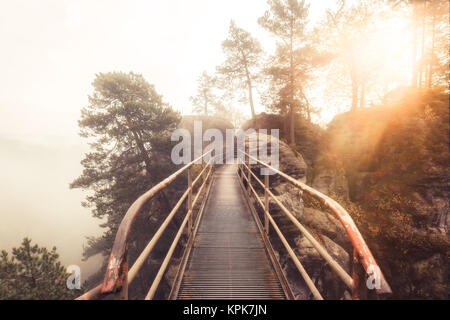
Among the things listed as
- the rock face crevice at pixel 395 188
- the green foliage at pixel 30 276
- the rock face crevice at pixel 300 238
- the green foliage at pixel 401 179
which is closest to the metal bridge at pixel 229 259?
the rock face crevice at pixel 300 238

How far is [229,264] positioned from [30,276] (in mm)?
9173

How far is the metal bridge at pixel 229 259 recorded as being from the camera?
3.27ft

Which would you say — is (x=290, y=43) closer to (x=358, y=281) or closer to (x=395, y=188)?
(x=395, y=188)

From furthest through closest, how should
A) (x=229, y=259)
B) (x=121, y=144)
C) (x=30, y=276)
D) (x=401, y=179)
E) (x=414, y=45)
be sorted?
1. (x=414, y=45)
2. (x=121, y=144)
3. (x=401, y=179)
4. (x=30, y=276)
5. (x=229, y=259)

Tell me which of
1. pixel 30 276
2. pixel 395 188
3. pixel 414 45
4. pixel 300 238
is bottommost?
pixel 30 276

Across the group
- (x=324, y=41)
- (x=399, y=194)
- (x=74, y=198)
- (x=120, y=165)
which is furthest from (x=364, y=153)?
(x=74, y=198)

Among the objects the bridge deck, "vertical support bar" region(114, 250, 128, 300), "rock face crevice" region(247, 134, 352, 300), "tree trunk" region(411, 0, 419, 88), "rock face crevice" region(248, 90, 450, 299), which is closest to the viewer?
"vertical support bar" region(114, 250, 128, 300)

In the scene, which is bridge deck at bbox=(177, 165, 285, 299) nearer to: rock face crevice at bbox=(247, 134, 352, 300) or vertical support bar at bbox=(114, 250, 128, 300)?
rock face crevice at bbox=(247, 134, 352, 300)

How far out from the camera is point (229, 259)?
9.29ft

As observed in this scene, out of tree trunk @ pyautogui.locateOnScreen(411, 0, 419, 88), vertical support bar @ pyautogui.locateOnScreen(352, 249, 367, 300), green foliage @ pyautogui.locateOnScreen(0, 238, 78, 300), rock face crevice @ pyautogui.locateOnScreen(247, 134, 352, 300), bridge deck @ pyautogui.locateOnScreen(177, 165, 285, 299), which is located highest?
tree trunk @ pyautogui.locateOnScreen(411, 0, 419, 88)

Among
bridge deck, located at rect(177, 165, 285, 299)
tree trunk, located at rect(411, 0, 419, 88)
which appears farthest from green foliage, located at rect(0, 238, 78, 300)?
tree trunk, located at rect(411, 0, 419, 88)

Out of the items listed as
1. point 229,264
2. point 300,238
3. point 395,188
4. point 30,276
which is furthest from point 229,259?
point 395,188

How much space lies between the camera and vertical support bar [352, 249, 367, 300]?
103 centimetres
